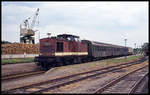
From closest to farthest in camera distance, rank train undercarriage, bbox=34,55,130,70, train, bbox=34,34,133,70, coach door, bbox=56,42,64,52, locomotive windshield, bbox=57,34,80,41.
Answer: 1. train undercarriage, bbox=34,55,130,70
2. train, bbox=34,34,133,70
3. coach door, bbox=56,42,64,52
4. locomotive windshield, bbox=57,34,80,41

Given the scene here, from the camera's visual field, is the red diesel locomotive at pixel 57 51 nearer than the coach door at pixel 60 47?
Yes

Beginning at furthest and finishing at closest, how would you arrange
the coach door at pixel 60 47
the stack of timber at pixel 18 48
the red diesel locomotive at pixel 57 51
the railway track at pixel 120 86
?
the stack of timber at pixel 18 48
the coach door at pixel 60 47
the red diesel locomotive at pixel 57 51
the railway track at pixel 120 86

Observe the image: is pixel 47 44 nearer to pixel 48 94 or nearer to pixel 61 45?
pixel 61 45

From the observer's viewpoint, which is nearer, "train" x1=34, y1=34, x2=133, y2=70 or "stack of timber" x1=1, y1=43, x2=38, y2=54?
"train" x1=34, y1=34, x2=133, y2=70

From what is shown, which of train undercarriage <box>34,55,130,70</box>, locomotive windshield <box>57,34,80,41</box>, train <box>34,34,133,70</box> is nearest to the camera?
train undercarriage <box>34,55,130,70</box>

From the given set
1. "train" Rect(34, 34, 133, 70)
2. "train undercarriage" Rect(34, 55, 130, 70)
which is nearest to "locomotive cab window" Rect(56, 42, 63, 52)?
"train" Rect(34, 34, 133, 70)

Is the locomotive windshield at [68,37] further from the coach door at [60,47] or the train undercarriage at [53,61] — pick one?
the train undercarriage at [53,61]

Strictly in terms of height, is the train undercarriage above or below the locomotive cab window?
below

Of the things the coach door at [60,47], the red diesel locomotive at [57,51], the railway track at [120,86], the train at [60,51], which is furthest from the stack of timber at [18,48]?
the railway track at [120,86]

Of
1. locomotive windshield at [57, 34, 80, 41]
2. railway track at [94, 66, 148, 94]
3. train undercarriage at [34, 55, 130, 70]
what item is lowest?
railway track at [94, 66, 148, 94]

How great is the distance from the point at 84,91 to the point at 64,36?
15127mm

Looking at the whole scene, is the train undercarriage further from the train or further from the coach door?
the coach door

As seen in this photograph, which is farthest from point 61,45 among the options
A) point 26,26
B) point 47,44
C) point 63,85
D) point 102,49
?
point 26,26

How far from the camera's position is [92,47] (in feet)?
117
